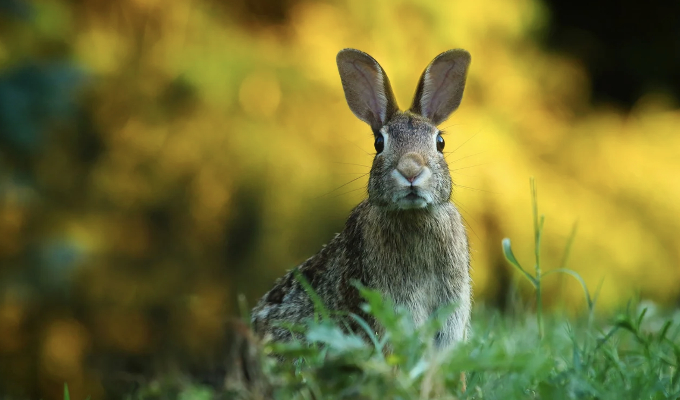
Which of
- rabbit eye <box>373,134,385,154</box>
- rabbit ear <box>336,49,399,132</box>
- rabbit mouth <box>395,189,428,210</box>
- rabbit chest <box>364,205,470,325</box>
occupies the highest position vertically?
rabbit ear <box>336,49,399,132</box>

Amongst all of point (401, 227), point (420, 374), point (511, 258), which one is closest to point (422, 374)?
point (420, 374)

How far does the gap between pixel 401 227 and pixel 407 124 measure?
1.24 ft

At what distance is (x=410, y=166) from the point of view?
2.52 m

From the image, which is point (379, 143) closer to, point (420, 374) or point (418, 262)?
point (418, 262)

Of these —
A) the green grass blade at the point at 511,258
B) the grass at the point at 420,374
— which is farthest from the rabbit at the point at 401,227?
the grass at the point at 420,374

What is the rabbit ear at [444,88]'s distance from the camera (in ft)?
9.53

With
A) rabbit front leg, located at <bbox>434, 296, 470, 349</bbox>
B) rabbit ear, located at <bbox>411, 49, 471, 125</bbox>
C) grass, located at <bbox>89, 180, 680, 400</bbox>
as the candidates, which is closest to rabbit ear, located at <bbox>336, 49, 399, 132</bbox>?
rabbit ear, located at <bbox>411, 49, 471, 125</bbox>

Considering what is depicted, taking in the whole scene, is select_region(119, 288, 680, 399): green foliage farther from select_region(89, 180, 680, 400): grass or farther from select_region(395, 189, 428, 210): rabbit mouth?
select_region(395, 189, 428, 210): rabbit mouth

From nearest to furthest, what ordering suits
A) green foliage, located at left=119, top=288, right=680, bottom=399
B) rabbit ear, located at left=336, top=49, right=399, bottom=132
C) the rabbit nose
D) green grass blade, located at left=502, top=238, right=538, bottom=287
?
green foliage, located at left=119, top=288, right=680, bottom=399 → green grass blade, located at left=502, top=238, right=538, bottom=287 → the rabbit nose → rabbit ear, located at left=336, top=49, right=399, bottom=132

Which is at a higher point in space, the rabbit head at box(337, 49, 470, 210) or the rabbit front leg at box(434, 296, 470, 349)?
the rabbit head at box(337, 49, 470, 210)

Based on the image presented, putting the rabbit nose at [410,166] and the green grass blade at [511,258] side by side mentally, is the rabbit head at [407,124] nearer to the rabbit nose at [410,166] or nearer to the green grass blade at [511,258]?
the rabbit nose at [410,166]

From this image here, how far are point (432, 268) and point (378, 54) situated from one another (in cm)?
405

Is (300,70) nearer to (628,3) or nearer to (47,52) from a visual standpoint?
(47,52)

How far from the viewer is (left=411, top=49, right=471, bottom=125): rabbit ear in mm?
2904
